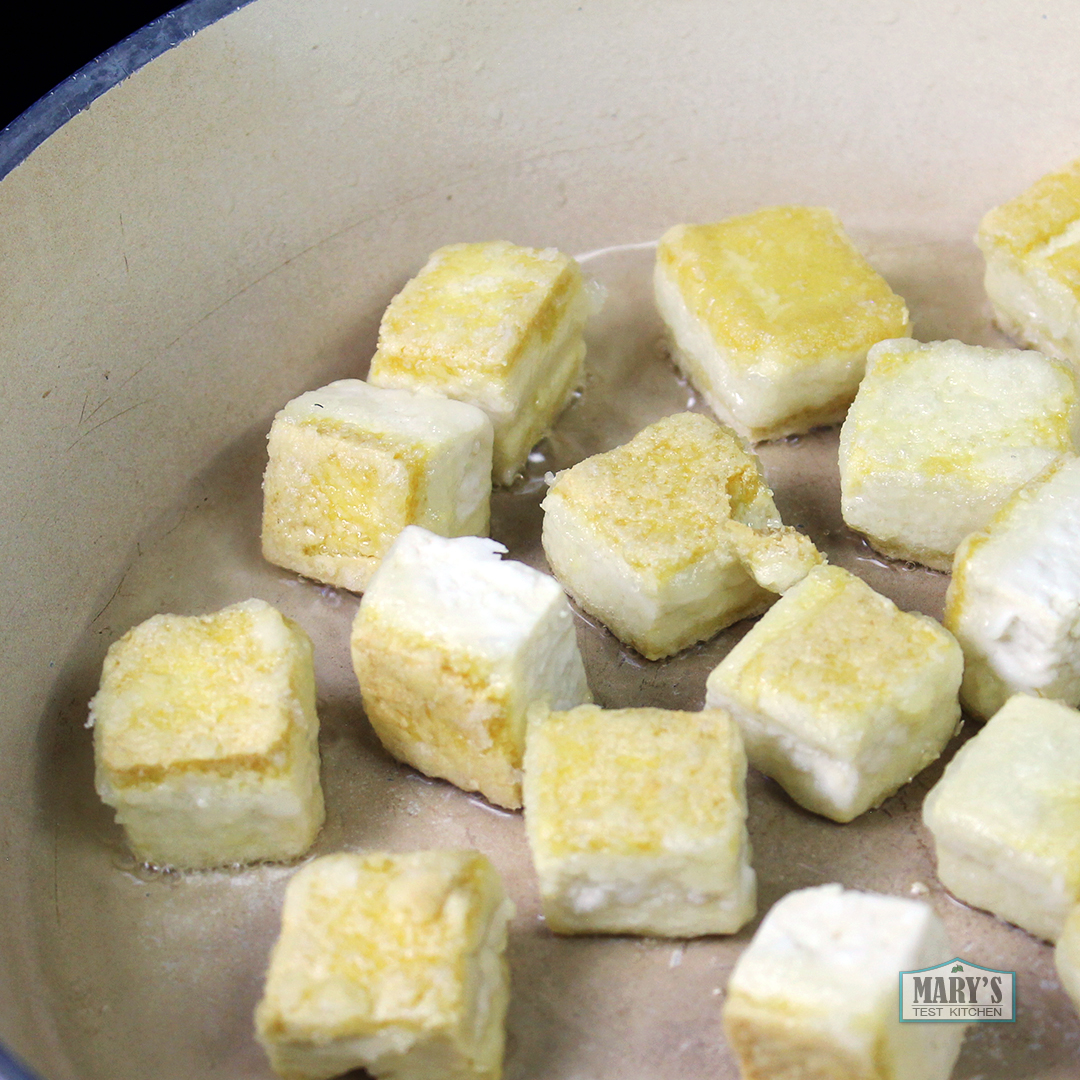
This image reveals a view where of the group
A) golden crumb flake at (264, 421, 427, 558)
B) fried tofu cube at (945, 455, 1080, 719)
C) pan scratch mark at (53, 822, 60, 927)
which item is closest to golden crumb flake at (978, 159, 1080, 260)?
fried tofu cube at (945, 455, 1080, 719)

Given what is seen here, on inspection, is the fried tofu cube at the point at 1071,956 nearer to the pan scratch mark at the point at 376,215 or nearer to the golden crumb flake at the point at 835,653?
the golden crumb flake at the point at 835,653

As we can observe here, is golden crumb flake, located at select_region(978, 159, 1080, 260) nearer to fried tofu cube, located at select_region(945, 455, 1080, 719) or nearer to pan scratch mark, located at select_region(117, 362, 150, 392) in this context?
fried tofu cube, located at select_region(945, 455, 1080, 719)

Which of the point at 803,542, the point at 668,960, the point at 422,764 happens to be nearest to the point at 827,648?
the point at 803,542

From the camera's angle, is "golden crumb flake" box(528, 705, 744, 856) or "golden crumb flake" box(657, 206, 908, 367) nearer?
"golden crumb flake" box(528, 705, 744, 856)

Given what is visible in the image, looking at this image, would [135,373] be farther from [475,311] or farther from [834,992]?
[834,992]

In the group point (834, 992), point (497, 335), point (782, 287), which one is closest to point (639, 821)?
point (834, 992)
